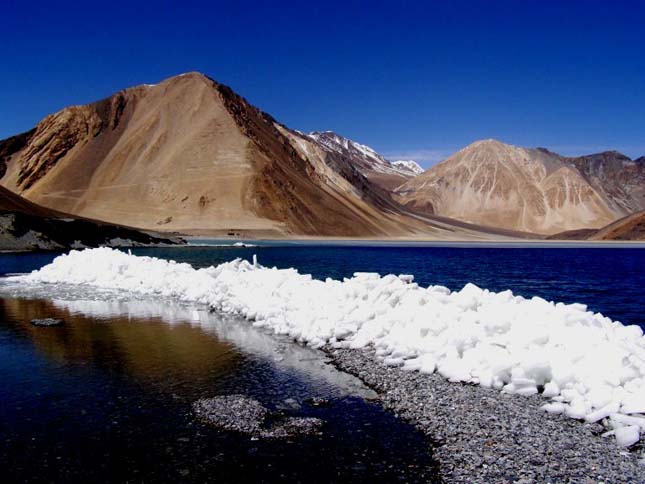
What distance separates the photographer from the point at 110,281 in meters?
29.6

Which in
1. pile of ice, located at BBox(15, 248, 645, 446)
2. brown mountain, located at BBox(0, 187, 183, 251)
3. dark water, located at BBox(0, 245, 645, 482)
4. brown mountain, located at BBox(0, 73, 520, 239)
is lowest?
dark water, located at BBox(0, 245, 645, 482)

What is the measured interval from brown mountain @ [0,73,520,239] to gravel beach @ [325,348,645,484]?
8525 centimetres

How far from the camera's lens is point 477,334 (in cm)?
1248

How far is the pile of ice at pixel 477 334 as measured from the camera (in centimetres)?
997

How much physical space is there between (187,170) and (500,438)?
10488 centimetres

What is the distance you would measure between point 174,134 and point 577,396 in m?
116

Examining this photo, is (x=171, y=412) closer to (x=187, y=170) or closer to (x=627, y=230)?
(x=187, y=170)

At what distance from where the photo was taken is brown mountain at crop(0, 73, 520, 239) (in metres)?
103

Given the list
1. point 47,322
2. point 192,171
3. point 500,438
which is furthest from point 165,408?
point 192,171

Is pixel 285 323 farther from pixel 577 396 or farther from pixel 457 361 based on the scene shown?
pixel 577 396

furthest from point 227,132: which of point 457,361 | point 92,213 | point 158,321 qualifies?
point 457,361

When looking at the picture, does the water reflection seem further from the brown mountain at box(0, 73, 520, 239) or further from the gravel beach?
the brown mountain at box(0, 73, 520, 239)

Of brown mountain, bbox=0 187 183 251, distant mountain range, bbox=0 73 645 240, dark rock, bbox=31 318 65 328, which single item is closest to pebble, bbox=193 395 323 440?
dark rock, bbox=31 318 65 328

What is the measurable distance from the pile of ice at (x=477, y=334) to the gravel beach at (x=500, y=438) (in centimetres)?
42
